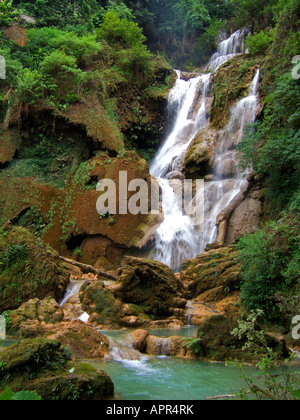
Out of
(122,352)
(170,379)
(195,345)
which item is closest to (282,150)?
(195,345)

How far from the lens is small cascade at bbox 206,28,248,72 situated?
2728 centimetres

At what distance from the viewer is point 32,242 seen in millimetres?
10766

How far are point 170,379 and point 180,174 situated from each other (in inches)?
563

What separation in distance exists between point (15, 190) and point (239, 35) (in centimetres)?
2160

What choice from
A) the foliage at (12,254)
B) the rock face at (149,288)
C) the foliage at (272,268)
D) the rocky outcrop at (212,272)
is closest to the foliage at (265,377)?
the foliage at (272,268)

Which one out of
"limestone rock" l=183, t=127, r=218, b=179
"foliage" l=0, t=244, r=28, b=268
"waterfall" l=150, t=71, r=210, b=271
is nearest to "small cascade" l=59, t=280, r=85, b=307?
"foliage" l=0, t=244, r=28, b=268

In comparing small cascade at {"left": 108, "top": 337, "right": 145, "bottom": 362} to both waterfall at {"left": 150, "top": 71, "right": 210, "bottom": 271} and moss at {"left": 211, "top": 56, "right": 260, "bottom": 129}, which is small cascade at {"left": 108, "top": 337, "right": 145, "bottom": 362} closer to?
waterfall at {"left": 150, "top": 71, "right": 210, "bottom": 271}

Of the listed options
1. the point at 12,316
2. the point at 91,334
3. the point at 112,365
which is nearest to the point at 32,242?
the point at 12,316

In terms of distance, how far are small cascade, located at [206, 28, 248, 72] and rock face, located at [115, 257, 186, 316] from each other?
21.2m

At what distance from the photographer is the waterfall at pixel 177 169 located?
15.0 m

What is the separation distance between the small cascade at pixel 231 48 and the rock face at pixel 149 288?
21.2m

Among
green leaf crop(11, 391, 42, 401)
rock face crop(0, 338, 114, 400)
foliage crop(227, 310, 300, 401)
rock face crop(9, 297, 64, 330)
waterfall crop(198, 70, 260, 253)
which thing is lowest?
rock face crop(9, 297, 64, 330)

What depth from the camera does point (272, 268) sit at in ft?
28.0

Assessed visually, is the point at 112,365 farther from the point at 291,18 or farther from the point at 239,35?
the point at 239,35
